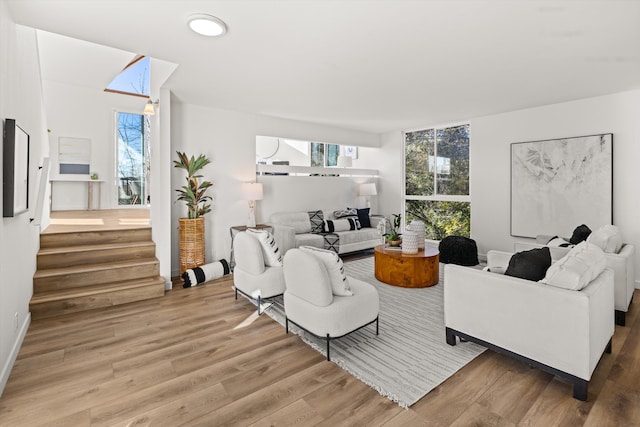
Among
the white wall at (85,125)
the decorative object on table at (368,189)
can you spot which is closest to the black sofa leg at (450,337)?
the decorative object on table at (368,189)

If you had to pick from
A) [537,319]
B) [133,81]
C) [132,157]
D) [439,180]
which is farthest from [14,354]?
[133,81]

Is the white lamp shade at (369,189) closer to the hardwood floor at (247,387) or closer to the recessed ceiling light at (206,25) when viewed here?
the hardwood floor at (247,387)

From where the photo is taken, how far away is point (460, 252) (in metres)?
5.30

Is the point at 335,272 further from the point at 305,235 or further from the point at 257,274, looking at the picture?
the point at 305,235

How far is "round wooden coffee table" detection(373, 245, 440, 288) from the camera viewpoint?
4.23 metres

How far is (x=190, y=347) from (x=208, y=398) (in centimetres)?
78

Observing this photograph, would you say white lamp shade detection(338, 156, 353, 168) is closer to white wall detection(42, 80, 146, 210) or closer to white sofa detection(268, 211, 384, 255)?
white sofa detection(268, 211, 384, 255)

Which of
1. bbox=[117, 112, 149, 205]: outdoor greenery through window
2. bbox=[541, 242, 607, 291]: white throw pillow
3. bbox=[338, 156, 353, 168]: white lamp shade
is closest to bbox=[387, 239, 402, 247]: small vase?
bbox=[541, 242, 607, 291]: white throw pillow

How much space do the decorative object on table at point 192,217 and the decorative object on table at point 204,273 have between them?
7.3 inches

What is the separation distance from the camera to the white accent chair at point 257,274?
3.41 m

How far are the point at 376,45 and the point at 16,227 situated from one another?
3.44 metres

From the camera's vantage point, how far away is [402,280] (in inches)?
169

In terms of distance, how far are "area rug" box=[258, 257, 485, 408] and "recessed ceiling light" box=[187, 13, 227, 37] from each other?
2697 mm

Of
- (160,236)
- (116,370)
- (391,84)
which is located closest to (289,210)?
(160,236)
